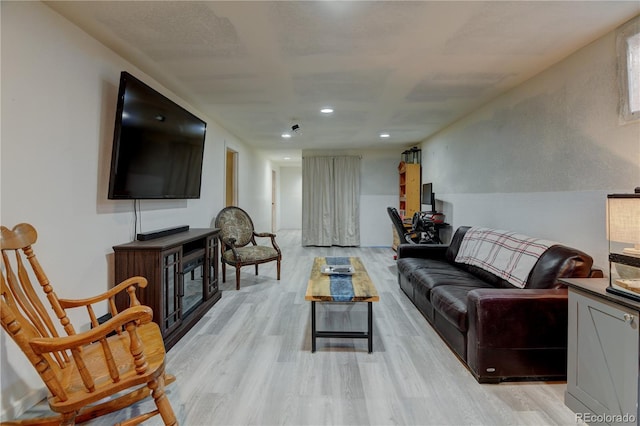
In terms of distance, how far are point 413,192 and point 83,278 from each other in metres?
5.48

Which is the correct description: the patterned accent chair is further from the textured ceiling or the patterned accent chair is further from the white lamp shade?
the white lamp shade

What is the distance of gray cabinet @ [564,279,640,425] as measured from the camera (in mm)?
1317

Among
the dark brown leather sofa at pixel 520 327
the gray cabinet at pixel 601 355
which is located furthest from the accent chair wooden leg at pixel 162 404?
the gray cabinet at pixel 601 355

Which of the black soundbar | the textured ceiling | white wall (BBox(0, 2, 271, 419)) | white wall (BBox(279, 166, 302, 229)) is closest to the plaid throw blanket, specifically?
the textured ceiling

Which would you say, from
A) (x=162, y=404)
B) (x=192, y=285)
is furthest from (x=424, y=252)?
(x=162, y=404)

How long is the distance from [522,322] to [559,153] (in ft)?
4.88

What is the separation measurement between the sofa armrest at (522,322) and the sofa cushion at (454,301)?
0.17m

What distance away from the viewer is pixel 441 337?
2459mm

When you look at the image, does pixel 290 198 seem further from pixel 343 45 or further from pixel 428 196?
pixel 343 45

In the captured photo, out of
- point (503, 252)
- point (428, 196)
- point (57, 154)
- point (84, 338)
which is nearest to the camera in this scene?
point (84, 338)

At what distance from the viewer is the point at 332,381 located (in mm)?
1890

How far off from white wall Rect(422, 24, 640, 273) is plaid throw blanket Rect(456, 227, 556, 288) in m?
0.24

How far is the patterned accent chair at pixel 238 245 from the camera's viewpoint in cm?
388

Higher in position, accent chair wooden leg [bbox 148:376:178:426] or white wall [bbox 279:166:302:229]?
white wall [bbox 279:166:302:229]
